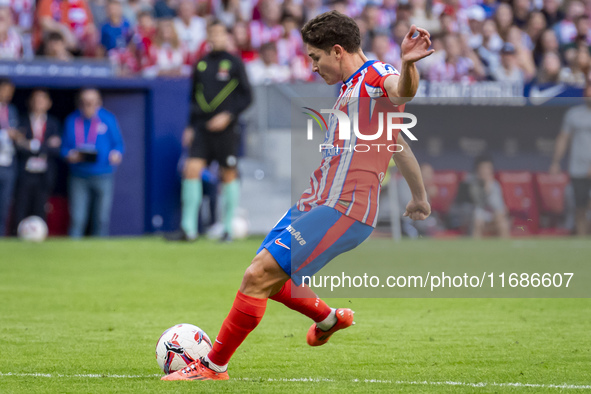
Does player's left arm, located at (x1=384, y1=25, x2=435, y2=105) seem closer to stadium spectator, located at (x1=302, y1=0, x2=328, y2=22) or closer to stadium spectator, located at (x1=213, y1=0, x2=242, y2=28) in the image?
stadium spectator, located at (x1=213, y1=0, x2=242, y2=28)

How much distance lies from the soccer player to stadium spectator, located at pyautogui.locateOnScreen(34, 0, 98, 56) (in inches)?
410

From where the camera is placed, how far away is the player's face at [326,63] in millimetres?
4738

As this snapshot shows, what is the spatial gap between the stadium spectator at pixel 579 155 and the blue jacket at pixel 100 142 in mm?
6476

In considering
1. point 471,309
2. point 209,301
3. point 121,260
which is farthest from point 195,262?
point 471,309

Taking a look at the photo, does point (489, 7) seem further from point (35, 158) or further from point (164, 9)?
point (35, 158)

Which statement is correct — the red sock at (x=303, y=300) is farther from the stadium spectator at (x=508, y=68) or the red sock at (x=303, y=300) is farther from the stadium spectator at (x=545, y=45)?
the stadium spectator at (x=545, y=45)

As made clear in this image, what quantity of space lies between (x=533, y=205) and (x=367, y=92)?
869 cm

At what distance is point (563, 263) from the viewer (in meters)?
A: 10.3

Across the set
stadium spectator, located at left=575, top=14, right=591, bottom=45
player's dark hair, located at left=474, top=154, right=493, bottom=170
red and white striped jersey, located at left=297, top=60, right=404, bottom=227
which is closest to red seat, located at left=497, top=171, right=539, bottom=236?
player's dark hair, located at left=474, top=154, right=493, bottom=170

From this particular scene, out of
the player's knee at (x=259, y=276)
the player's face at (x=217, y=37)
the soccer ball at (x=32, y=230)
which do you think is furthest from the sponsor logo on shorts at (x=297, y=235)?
the soccer ball at (x=32, y=230)

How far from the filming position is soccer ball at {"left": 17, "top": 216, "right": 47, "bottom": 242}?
1288cm

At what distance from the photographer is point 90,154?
13.6 metres

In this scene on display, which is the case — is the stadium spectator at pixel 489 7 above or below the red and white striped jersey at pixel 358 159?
above

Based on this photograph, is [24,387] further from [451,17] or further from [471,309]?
[451,17]
